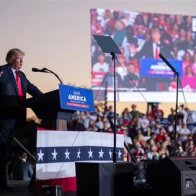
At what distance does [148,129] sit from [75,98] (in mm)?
7134

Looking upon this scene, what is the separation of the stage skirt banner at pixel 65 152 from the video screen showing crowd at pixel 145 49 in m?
7.69

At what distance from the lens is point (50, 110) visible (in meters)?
5.20

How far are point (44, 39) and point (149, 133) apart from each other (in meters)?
3.37

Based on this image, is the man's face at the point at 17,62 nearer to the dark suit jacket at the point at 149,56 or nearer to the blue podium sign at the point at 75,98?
the blue podium sign at the point at 75,98

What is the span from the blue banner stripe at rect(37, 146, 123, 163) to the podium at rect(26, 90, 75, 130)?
25 centimetres

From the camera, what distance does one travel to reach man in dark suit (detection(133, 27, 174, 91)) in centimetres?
1430

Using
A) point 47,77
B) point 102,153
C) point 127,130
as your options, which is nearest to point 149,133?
point 127,130

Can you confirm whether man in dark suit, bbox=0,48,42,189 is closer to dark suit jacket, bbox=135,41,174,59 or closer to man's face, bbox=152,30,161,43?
dark suit jacket, bbox=135,41,174,59

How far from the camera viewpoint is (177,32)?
14852 mm

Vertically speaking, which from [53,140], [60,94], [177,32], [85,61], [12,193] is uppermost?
[177,32]

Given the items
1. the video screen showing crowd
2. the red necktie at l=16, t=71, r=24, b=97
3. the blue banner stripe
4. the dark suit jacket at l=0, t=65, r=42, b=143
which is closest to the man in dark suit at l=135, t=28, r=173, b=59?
the video screen showing crowd

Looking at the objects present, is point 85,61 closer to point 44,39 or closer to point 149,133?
point 44,39

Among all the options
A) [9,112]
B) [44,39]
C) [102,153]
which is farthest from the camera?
[44,39]

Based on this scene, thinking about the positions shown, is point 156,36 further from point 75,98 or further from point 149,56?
point 75,98
